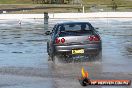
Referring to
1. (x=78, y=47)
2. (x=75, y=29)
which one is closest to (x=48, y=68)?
(x=78, y=47)

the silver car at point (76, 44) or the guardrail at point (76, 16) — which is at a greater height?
the silver car at point (76, 44)

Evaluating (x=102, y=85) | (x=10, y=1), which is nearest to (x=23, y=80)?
(x=102, y=85)

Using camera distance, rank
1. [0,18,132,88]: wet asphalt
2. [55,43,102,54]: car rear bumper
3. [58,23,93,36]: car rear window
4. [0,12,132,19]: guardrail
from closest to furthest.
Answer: [0,18,132,88]: wet asphalt < [55,43,102,54]: car rear bumper < [58,23,93,36]: car rear window < [0,12,132,19]: guardrail

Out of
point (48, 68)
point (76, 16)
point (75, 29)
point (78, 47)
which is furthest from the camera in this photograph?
point (76, 16)

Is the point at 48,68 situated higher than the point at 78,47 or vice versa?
the point at 78,47

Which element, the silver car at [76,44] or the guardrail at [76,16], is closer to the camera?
the silver car at [76,44]

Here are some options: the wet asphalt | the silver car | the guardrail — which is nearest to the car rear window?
the silver car

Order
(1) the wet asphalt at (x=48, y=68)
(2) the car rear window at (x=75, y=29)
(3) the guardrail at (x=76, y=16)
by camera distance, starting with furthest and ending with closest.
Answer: (3) the guardrail at (x=76, y=16) < (2) the car rear window at (x=75, y=29) < (1) the wet asphalt at (x=48, y=68)

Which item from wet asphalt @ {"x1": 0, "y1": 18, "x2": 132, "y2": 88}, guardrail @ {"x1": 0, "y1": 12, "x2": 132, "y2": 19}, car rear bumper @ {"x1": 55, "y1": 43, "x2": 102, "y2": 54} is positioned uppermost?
car rear bumper @ {"x1": 55, "y1": 43, "x2": 102, "y2": 54}

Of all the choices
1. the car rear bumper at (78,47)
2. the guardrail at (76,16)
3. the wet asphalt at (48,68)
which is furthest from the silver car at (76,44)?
the guardrail at (76,16)

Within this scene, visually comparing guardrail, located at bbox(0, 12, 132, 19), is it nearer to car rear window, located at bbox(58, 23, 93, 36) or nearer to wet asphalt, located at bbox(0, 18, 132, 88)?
wet asphalt, located at bbox(0, 18, 132, 88)

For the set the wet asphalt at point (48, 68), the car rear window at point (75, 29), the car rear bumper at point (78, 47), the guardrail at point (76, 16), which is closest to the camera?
the wet asphalt at point (48, 68)

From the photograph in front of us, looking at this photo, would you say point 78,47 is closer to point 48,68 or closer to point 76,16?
point 48,68

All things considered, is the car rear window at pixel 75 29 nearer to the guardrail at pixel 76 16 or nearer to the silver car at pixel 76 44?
the silver car at pixel 76 44
